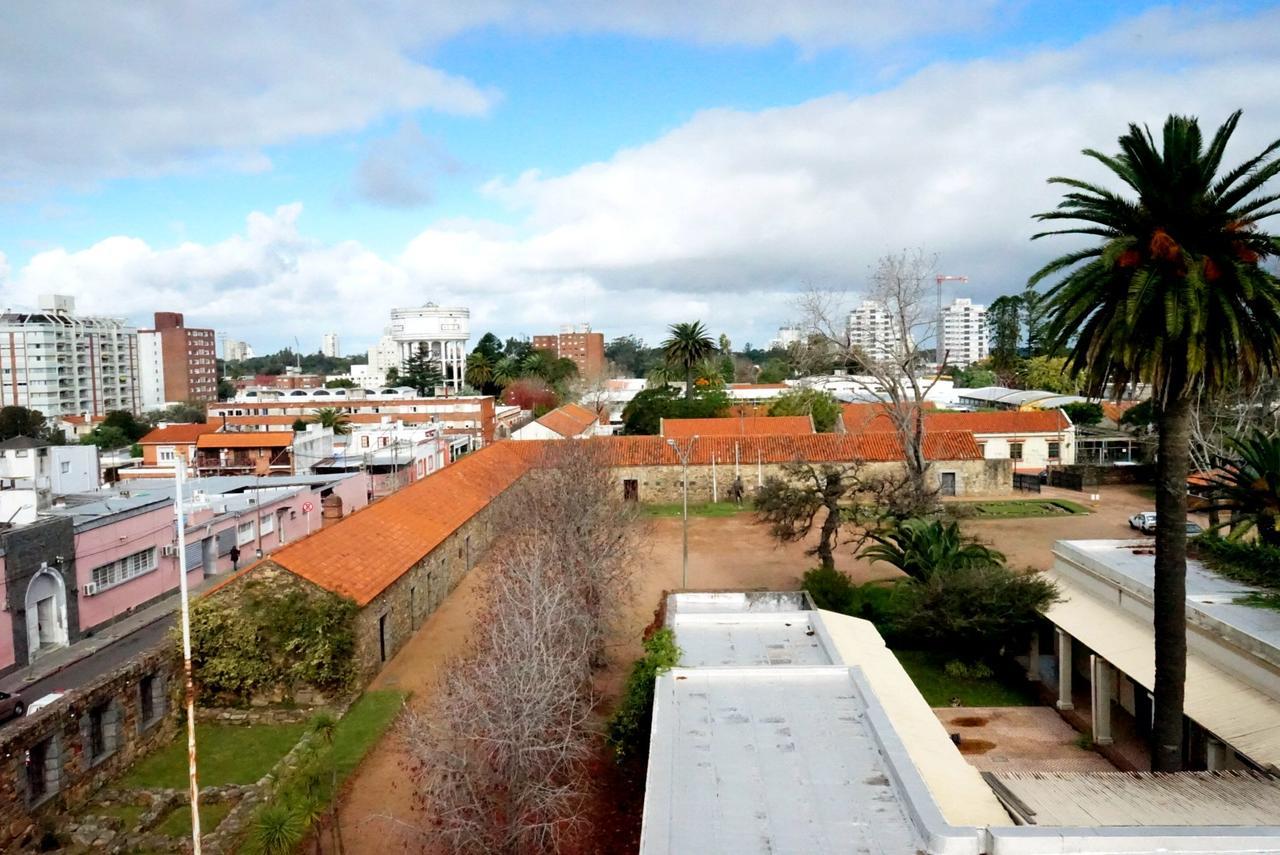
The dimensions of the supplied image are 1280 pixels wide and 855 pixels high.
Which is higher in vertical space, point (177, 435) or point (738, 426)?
point (738, 426)

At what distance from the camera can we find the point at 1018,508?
135 ft

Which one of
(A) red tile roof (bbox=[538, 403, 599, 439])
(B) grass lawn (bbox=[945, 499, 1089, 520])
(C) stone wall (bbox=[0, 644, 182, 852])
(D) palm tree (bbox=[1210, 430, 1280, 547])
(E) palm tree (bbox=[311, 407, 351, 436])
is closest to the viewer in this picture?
(C) stone wall (bbox=[0, 644, 182, 852])

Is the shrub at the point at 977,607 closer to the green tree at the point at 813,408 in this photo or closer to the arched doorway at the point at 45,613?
the arched doorway at the point at 45,613

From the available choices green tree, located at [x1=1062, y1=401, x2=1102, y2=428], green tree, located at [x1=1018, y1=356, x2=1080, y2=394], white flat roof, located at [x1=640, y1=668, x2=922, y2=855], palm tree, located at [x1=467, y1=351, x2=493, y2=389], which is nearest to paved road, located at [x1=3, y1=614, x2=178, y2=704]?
white flat roof, located at [x1=640, y1=668, x2=922, y2=855]

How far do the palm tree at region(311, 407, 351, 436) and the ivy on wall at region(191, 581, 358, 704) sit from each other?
151ft

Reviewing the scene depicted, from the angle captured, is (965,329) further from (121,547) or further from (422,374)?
(121,547)

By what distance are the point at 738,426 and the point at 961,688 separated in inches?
1288

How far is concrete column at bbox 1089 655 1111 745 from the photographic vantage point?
52.0ft

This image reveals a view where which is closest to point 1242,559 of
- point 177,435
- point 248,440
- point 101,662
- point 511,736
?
point 511,736

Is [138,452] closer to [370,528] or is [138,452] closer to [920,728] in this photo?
[370,528]

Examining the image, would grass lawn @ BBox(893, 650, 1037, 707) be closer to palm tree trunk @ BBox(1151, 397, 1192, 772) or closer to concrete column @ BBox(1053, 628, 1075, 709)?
concrete column @ BBox(1053, 628, 1075, 709)

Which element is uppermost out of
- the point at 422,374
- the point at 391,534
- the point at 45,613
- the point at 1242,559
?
the point at 422,374

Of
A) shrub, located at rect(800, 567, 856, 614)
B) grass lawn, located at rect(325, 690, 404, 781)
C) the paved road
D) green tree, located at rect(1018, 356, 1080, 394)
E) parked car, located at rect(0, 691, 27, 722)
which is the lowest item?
the paved road

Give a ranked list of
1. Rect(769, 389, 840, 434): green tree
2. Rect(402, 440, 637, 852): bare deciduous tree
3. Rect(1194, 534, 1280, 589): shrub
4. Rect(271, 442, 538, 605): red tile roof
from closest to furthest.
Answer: Rect(402, 440, 637, 852): bare deciduous tree, Rect(1194, 534, 1280, 589): shrub, Rect(271, 442, 538, 605): red tile roof, Rect(769, 389, 840, 434): green tree
